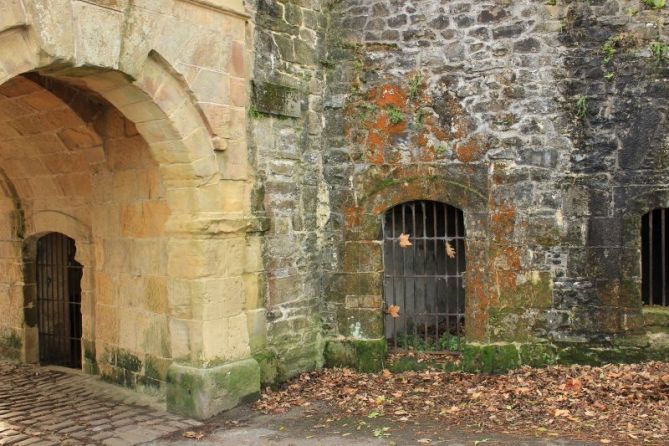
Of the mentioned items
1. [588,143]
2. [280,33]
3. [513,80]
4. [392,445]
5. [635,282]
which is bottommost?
[392,445]

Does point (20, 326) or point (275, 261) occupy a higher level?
point (275, 261)

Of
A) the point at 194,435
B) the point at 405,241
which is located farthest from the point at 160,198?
the point at 405,241

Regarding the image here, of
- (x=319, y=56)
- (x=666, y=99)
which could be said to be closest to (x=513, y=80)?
(x=666, y=99)

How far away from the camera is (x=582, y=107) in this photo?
23.2 feet

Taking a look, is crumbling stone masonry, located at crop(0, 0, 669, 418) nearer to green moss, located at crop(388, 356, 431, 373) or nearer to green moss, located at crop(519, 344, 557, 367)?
green moss, located at crop(519, 344, 557, 367)

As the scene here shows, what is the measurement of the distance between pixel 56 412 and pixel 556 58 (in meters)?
6.15

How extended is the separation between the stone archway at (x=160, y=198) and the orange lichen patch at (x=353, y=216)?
128 centimetres

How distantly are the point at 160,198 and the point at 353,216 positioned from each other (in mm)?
2168

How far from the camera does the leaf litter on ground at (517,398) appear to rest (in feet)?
18.3

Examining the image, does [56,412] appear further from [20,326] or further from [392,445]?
[392,445]

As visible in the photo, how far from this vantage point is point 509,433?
5543 millimetres

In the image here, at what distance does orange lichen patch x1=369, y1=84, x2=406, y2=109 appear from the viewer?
7.52 m

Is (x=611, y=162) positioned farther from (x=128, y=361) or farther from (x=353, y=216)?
(x=128, y=361)

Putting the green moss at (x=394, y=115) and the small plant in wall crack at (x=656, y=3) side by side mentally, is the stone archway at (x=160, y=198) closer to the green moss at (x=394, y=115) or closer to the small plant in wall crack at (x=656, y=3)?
the green moss at (x=394, y=115)
